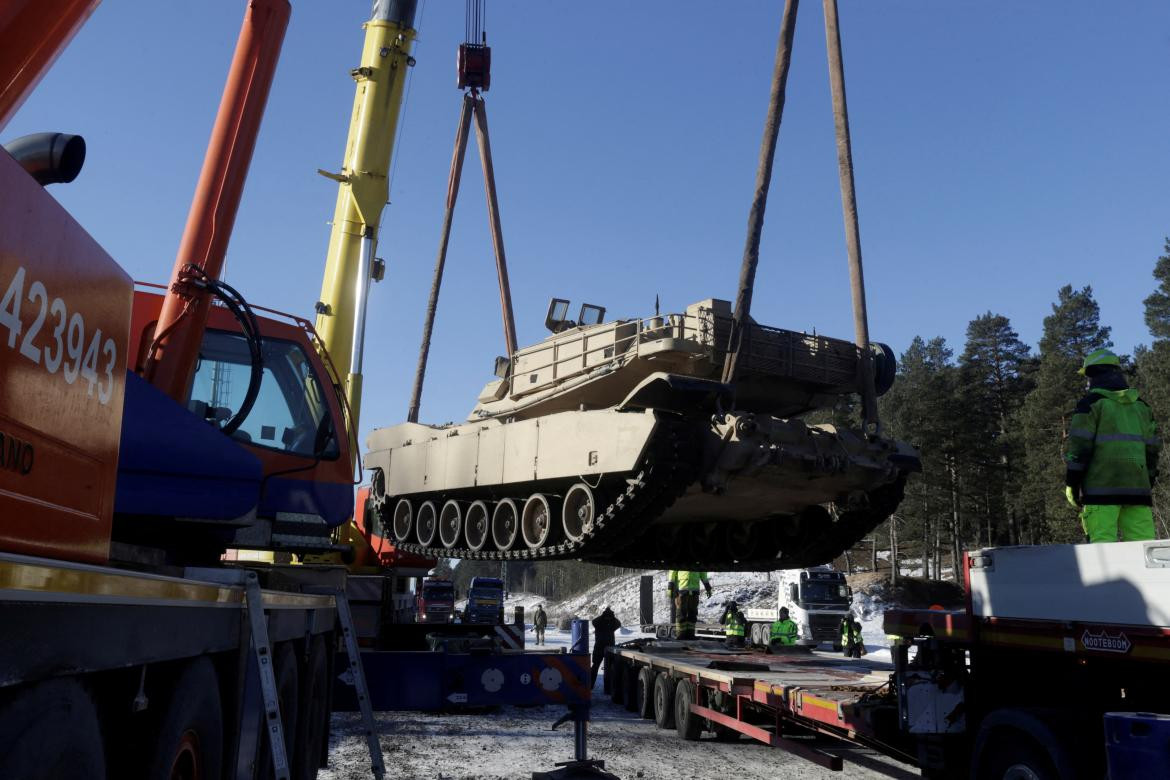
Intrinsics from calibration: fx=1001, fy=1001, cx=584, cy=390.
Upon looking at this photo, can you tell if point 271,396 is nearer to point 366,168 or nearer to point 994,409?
point 366,168

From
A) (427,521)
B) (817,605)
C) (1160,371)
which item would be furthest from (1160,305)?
(427,521)

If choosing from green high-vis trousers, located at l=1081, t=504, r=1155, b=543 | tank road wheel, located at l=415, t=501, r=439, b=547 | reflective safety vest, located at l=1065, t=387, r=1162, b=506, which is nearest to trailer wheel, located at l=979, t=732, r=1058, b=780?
green high-vis trousers, located at l=1081, t=504, r=1155, b=543

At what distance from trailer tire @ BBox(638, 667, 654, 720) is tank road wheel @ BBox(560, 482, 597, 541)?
87.7 inches

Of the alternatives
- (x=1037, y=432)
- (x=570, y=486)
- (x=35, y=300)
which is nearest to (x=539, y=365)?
(x=570, y=486)

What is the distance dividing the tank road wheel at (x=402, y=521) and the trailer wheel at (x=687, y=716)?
5.55m

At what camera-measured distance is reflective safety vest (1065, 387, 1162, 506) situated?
6.21 metres

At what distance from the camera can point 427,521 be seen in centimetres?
1497

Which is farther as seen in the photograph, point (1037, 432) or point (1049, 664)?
point (1037, 432)

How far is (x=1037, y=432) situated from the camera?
132ft

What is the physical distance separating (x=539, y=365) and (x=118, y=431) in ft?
33.8

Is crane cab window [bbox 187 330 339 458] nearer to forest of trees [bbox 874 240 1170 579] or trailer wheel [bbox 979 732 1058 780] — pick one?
trailer wheel [bbox 979 732 1058 780]

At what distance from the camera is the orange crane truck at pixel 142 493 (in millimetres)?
2178

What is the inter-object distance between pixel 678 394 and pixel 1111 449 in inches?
189

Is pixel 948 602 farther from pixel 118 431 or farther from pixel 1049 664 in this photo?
pixel 118 431
